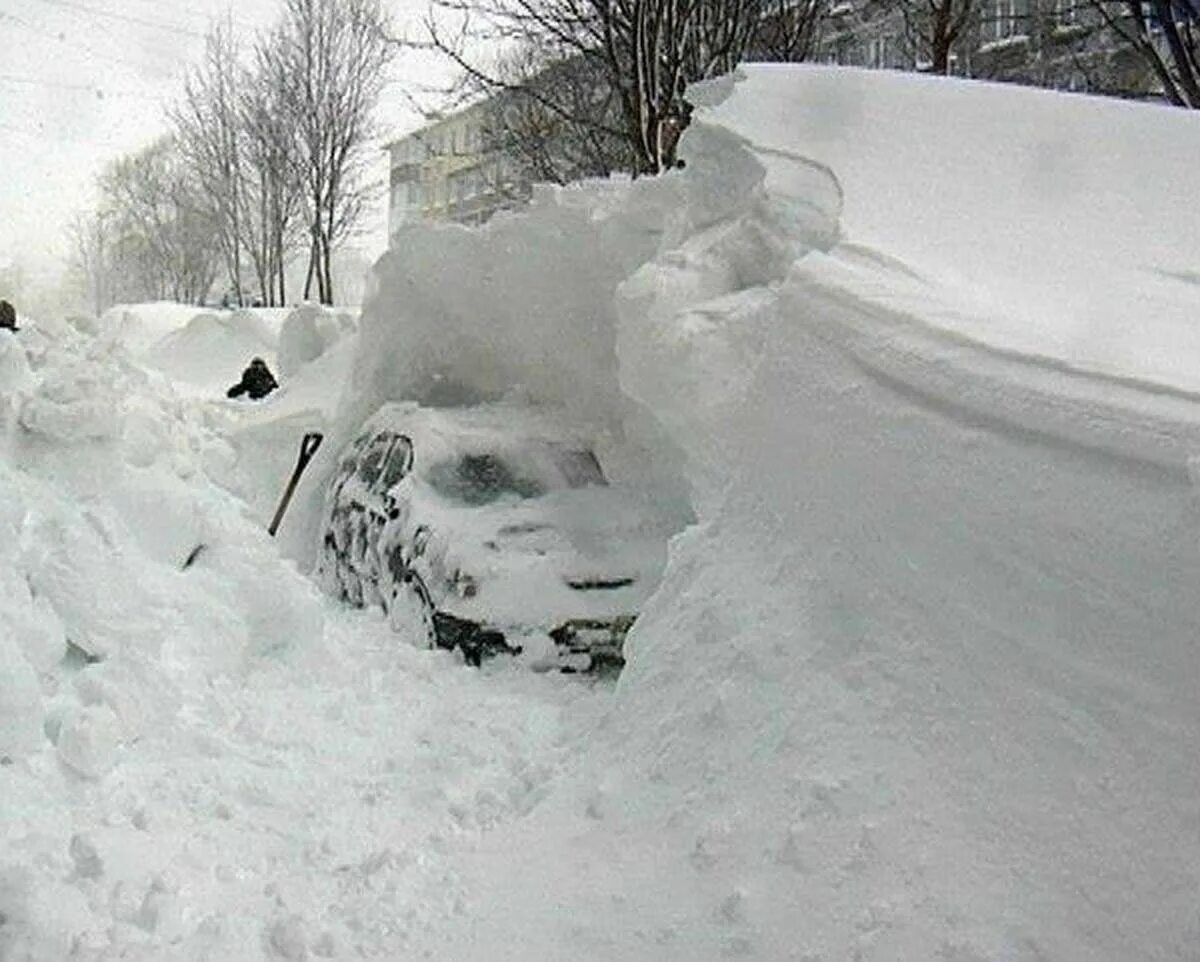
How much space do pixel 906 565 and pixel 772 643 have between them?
1.70 ft

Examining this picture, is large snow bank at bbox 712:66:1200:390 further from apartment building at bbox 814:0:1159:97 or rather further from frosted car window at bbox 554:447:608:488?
apartment building at bbox 814:0:1159:97

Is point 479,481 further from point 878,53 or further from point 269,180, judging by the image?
point 269,180

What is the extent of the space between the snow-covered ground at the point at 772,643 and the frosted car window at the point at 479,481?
998 mm

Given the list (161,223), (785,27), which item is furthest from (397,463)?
(161,223)

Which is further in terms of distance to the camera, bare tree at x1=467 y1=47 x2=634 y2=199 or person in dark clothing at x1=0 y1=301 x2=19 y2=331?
bare tree at x1=467 y1=47 x2=634 y2=199

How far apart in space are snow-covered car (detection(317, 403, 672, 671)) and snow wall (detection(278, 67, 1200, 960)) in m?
1.27

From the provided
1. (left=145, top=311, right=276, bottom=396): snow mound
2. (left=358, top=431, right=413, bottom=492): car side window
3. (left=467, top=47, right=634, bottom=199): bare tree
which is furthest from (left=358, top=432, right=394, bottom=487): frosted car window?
(left=145, top=311, right=276, bottom=396): snow mound

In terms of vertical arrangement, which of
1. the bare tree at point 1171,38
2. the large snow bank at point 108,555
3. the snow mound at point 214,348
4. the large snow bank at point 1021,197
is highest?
the bare tree at point 1171,38

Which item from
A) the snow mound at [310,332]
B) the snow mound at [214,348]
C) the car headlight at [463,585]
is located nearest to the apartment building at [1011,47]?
the snow mound at [310,332]

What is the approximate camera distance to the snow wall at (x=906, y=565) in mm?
2279

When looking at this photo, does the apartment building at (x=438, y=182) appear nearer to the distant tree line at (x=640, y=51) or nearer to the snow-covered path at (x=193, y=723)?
the distant tree line at (x=640, y=51)

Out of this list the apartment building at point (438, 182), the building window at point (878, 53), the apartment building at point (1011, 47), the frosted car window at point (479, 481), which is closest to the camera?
the frosted car window at point (479, 481)

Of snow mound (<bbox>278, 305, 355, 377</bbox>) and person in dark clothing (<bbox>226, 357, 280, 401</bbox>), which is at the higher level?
snow mound (<bbox>278, 305, 355, 377</bbox>)

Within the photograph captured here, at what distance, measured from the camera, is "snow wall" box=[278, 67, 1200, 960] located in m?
2.28
